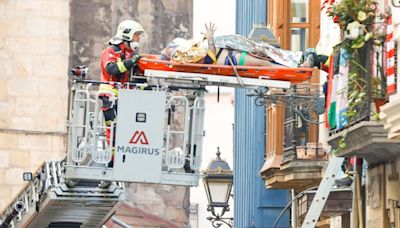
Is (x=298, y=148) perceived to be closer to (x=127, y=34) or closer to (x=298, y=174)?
(x=298, y=174)

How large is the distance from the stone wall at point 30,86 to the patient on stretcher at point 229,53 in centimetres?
1978

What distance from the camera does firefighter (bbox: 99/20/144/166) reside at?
77.8ft

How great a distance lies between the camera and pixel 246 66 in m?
22.7

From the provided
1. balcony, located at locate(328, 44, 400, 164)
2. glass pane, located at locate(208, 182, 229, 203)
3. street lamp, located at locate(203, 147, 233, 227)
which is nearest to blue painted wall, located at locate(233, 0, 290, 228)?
street lamp, located at locate(203, 147, 233, 227)

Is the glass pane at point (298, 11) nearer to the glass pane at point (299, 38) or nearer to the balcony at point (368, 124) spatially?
the glass pane at point (299, 38)

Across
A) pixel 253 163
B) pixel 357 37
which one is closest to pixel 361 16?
pixel 357 37

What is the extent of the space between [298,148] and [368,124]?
326 inches

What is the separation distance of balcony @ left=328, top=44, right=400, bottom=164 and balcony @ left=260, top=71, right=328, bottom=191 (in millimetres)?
4073

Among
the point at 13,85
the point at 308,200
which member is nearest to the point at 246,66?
the point at 308,200

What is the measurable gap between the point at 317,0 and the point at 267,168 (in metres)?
2.79

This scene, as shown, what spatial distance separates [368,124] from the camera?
69.6 feet

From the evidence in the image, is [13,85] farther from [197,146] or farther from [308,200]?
[197,146]

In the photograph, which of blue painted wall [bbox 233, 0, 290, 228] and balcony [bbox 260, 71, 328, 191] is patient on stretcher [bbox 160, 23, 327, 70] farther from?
blue painted wall [bbox 233, 0, 290, 228]

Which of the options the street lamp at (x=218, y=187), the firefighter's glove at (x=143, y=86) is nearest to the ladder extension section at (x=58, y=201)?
the street lamp at (x=218, y=187)
